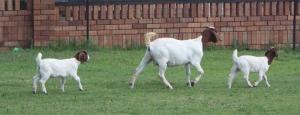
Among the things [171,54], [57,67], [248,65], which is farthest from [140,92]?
[248,65]

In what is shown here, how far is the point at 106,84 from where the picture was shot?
18.4 meters

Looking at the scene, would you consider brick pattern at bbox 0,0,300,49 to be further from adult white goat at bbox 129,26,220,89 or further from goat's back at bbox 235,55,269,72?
goat's back at bbox 235,55,269,72

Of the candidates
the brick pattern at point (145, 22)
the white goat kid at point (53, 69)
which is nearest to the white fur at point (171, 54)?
the white goat kid at point (53, 69)

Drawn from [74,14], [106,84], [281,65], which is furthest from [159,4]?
[106,84]

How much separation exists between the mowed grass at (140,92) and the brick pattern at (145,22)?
1264 mm

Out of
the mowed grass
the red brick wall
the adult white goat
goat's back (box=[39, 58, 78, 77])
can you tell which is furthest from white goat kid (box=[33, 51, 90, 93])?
the red brick wall

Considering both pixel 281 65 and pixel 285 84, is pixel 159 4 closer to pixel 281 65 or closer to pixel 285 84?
pixel 281 65

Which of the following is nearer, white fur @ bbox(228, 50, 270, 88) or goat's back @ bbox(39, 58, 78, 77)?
goat's back @ bbox(39, 58, 78, 77)

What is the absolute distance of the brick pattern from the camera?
79.5 ft

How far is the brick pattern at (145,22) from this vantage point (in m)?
24.2

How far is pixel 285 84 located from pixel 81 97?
168 inches

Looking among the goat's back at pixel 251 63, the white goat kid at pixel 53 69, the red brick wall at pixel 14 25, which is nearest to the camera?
the white goat kid at pixel 53 69

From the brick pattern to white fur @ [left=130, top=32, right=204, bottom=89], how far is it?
6.69m

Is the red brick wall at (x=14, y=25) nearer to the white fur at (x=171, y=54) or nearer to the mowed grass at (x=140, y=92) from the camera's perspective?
the mowed grass at (x=140, y=92)
